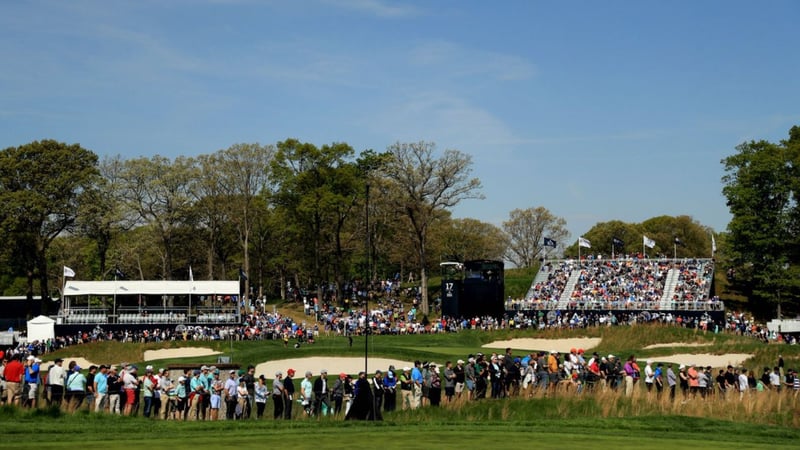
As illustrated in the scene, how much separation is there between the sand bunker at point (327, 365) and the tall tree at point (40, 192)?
36351mm

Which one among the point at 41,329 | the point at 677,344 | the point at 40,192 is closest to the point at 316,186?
the point at 40,192

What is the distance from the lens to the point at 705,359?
4828 cm

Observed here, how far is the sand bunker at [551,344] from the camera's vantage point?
56.7 metres

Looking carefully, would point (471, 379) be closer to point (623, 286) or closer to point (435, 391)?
point (435, 391)

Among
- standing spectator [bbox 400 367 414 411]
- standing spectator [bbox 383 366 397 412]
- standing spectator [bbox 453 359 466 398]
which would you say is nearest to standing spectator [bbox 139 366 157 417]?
standing spectator [bbox 383 366 397 412]

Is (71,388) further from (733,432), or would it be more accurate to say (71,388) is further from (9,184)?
(9,184)

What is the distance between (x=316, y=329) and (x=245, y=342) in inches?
332

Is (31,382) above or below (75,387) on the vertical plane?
above

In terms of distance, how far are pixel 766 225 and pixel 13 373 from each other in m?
61.1

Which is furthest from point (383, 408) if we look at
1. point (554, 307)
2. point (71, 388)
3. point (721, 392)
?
point (554, 307)

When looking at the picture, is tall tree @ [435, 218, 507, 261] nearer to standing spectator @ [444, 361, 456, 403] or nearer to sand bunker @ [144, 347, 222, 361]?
sand bunker @ [144, 347, 222, 361]

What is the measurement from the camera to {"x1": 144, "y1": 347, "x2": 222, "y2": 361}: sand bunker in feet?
176

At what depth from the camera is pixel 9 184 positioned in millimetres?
76000

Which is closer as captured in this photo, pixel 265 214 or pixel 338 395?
pixel 338 395
